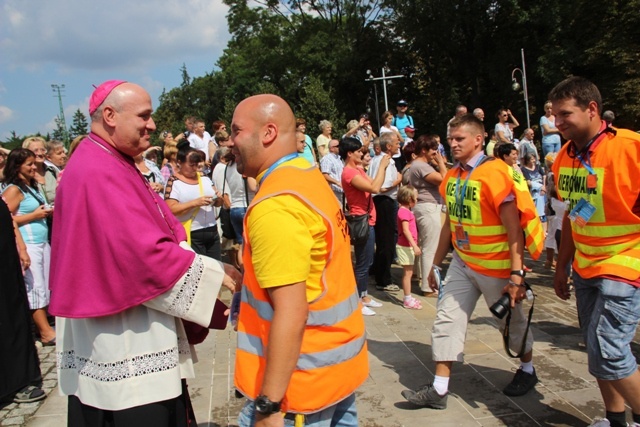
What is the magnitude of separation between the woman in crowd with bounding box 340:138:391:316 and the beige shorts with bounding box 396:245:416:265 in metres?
0.53

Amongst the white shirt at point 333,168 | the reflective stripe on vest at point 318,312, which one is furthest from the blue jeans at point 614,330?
the white shirt at point 333,168

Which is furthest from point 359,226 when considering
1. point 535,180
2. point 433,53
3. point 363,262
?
point 433,53

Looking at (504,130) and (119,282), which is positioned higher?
(504,130)

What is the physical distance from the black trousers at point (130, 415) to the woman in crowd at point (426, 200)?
16.0 ft

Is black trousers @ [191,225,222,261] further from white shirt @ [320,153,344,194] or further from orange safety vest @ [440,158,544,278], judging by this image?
orange safety vest @ [440,158,544,278]

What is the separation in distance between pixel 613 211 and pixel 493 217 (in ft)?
2.83

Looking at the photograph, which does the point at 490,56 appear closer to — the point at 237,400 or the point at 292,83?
the point at 292,83

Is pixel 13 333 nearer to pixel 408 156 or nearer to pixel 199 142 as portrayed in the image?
pixel 408 156

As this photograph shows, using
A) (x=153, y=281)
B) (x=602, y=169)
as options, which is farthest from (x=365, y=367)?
(x=602, y=169)

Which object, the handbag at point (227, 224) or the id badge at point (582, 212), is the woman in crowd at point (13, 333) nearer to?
the handbag at point (227, 224)

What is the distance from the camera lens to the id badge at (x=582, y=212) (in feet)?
10.8

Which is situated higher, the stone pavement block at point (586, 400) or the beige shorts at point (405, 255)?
the beige shorts at point (405, 255)

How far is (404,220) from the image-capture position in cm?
697

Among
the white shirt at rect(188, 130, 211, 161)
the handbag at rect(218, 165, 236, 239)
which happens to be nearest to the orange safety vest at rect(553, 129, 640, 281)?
the handbag at rect(218, 165, 236, 239)
